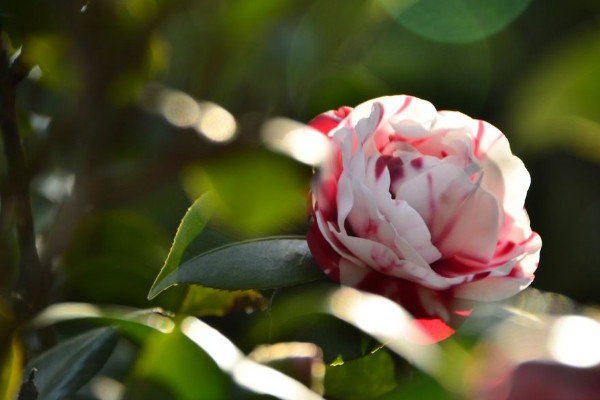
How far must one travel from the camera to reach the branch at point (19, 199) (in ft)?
2.75

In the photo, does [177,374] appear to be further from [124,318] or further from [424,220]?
[424,220]

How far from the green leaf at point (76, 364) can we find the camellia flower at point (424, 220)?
0.17 meters

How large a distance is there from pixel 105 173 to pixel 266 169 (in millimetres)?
652

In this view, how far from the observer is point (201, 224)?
73 cm

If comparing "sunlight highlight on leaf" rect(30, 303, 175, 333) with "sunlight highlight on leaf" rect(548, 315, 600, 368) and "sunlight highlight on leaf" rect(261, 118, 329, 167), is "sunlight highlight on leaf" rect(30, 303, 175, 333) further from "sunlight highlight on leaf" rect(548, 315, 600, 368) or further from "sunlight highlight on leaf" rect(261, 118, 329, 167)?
"sunlight highlight on leaf" rect(548, 315, 600, 368)

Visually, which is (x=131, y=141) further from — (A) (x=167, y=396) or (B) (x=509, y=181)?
(A) (x=167, y=396)

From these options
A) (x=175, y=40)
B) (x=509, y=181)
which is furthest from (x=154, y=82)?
(x=509, y=181)

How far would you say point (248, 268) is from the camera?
0.71 meters

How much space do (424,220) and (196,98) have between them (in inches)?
23.6

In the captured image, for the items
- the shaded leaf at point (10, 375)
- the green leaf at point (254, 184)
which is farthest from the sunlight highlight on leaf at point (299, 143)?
the shaded leaf at point (10, 375)

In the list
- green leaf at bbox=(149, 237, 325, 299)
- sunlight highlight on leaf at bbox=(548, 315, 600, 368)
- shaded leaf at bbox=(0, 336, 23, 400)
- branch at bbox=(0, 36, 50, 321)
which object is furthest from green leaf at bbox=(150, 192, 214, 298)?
sunlight highlight on leaf at bbox=(548, 315, 600, 368)

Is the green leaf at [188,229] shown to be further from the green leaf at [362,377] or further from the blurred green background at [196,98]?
the green leaf at [362,377]

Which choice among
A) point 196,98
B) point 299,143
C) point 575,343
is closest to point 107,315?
point 299,143

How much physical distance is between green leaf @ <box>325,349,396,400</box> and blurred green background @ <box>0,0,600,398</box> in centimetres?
12
